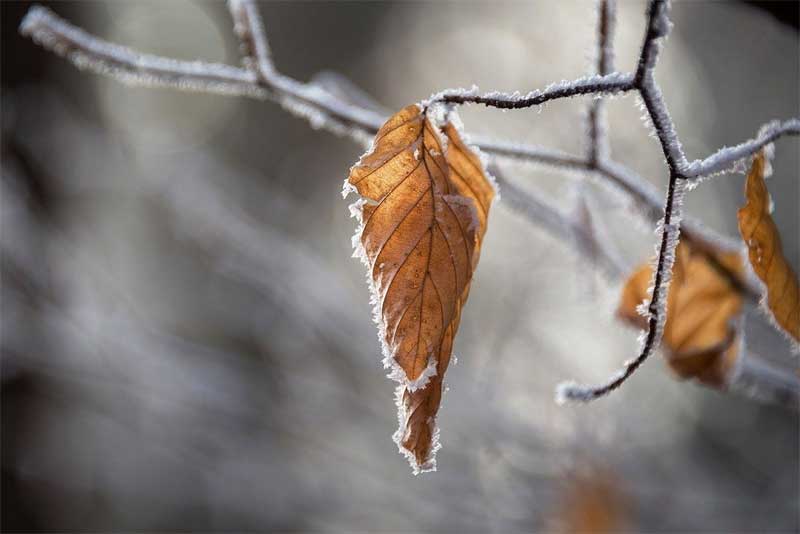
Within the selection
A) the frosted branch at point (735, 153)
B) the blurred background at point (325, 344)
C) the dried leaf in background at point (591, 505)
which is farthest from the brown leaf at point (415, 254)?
the dried leaf in background at point (591, 505)

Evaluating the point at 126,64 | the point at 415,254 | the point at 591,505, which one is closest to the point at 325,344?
the point at 591,505

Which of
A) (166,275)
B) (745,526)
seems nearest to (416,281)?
(745,526)

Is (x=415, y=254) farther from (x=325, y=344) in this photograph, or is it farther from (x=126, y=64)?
(x=325, y=344)

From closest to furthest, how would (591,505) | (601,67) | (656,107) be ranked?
(656,107) < (601,67) < (591,505)

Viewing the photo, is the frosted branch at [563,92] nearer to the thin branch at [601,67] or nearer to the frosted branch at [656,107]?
the frosted branch at [656,107]

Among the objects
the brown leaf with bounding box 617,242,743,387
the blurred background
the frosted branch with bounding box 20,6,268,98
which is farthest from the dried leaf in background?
the frosted branch with bounding box 20,6,268,98

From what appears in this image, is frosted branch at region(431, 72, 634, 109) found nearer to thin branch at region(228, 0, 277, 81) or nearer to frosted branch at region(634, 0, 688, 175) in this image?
frosted branch at region(634, 0, 688, 175)

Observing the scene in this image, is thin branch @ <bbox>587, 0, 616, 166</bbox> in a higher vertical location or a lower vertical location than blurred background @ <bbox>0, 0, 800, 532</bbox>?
lower
